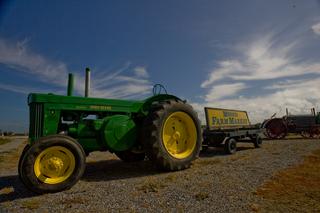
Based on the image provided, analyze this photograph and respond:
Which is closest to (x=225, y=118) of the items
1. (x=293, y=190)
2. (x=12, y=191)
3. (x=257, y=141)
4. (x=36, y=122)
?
(x=257, y=141)

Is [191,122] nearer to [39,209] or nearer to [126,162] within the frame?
[126,162]

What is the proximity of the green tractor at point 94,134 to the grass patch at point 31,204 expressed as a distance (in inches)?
14.8

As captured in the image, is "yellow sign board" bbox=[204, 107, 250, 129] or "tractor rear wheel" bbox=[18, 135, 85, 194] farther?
"yellow sign board" bbox=[204, 107, 250, 129]

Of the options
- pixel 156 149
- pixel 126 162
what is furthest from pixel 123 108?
pixel 126 162

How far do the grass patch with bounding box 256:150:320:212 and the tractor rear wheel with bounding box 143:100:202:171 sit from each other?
2225 mm

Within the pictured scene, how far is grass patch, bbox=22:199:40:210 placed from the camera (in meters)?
4.16

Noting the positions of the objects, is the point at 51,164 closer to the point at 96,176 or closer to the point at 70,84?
the point at 96,176

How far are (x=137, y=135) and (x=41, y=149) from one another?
2.49 metres

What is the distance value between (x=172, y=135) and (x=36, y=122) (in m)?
3.28

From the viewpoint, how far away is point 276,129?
19.7 m

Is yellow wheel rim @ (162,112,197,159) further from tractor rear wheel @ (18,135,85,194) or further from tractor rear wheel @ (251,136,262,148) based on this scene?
tractor rear wheel @ (251,136,262,148)

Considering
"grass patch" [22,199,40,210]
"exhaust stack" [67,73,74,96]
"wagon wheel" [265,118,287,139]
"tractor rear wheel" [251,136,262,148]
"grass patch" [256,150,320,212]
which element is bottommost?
"grass patch" [22,199,40,210]

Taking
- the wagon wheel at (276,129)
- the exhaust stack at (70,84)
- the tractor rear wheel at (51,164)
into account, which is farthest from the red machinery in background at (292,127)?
the tractor rear wheel at (51,164)

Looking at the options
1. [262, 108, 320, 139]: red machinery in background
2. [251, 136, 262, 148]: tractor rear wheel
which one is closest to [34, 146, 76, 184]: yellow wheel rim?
[251, 136, 262, 148]: tractor rear wheel
